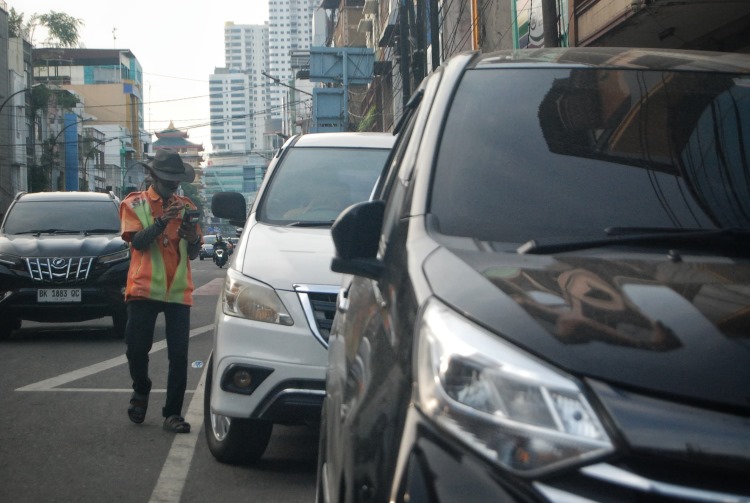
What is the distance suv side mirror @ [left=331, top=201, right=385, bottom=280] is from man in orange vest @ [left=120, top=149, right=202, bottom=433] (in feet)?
13.0

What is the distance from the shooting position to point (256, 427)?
5.52 m

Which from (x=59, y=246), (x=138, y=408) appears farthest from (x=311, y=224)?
(x=59, y=246)

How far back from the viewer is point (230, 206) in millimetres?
6840

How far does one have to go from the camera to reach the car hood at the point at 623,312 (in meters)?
1.76

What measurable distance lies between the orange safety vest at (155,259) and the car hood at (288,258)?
897mm

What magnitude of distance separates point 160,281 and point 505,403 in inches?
201

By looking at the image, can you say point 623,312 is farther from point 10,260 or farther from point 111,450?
point 10,260

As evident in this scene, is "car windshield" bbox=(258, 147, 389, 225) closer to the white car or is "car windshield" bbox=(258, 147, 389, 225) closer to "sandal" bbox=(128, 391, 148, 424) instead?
the white car

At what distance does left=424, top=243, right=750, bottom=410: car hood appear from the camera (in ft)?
5.78

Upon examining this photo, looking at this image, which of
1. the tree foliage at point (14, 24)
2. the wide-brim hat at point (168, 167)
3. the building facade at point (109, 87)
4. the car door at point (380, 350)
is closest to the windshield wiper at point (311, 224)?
the wide-brim hat at point (168, 167)

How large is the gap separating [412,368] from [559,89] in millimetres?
1369

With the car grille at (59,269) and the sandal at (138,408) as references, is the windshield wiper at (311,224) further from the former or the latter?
the car grille at (59,269)

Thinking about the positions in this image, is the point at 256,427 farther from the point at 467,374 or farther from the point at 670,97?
the point at 467,374

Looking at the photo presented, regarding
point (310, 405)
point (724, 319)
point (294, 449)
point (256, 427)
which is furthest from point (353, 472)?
point (294, 449)
